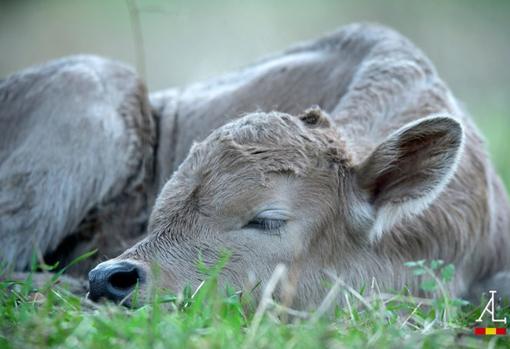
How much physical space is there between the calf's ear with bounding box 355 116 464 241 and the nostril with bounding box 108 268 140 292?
135 cm

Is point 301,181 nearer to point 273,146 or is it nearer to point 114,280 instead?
point 273,146

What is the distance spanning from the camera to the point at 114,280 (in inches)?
161

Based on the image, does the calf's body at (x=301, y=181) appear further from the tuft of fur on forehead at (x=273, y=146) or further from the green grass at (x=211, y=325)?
the green grass at (x=211, y=325)

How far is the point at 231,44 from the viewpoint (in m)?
16.9

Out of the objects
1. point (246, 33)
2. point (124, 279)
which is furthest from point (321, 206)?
point (246, 33)

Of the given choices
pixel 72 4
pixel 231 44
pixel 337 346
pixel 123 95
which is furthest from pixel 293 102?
pixel 72 4

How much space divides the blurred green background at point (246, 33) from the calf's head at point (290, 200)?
449 inches

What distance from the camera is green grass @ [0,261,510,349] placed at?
323 cm

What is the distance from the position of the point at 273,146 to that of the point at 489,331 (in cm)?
151

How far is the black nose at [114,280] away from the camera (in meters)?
4.04

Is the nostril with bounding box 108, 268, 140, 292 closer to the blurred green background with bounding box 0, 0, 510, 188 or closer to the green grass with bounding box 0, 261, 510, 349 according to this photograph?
the green grass with bounding box 0, 261, 510, 349

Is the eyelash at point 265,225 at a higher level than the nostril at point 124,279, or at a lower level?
higher

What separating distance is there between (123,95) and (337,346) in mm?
3771

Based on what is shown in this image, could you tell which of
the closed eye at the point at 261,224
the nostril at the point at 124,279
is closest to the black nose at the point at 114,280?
the nostril at the point at 124,279
